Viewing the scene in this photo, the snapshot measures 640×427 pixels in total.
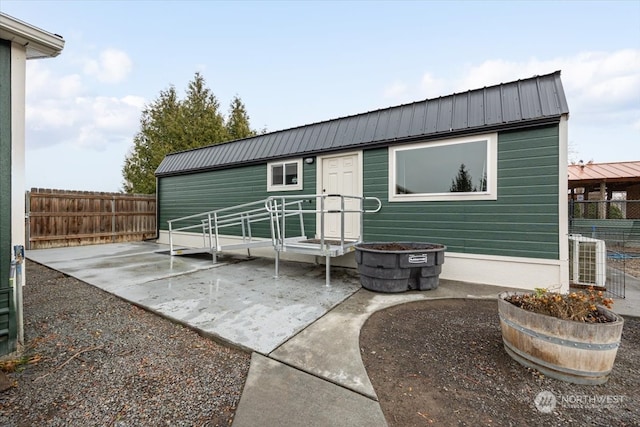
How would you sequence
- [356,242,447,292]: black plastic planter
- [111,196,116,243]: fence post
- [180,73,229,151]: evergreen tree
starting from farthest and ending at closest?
[180,73,229,151]: evergreen tree
[111,196,116,243]: fence post
[356,242,447,292]: black plastic planter

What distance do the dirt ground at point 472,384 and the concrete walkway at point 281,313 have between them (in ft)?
0.70

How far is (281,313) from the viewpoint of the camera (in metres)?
3.05

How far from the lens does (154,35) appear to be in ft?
27.6

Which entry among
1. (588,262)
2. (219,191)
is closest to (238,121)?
(219,191)

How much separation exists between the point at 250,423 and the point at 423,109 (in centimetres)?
Result: 508

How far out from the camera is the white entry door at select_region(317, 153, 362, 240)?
554 centimetres

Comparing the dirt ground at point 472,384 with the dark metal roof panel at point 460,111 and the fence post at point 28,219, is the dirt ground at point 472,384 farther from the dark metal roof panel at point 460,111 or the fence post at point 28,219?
the fence post at point 28,219

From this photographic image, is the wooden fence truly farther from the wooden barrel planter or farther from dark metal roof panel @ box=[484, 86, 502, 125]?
the wooden barrel planter

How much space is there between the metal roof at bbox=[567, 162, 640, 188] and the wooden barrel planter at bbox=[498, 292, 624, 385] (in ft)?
35.7

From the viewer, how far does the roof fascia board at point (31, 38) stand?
207cm

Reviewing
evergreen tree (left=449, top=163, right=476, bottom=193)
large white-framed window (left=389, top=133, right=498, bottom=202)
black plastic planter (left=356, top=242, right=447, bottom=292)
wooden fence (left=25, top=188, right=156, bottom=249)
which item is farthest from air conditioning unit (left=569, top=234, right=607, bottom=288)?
wooden fence (left=25, top=188, right=156, bottom=249)

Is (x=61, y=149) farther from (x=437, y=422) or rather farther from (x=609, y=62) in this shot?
(x=609, y=62)

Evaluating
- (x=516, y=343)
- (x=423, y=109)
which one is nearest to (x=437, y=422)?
(x=516, y=343)

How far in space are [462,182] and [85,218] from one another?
1085 cm
